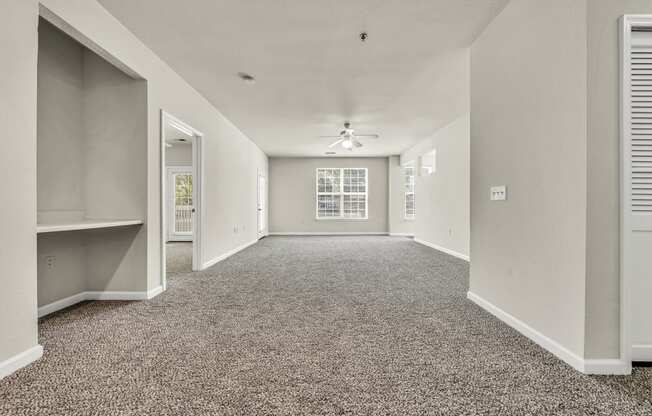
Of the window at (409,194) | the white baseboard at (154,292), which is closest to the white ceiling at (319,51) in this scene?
the white baseboard at (154,292)

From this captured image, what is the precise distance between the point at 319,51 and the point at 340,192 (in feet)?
24.0

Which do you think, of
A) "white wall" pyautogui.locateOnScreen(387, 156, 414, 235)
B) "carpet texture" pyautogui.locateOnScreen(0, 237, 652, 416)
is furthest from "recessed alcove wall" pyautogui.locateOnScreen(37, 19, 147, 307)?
"white wall" pyautogui.locateOnScreen(387, 156, 414, 235)

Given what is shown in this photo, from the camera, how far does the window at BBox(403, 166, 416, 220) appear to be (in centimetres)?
993

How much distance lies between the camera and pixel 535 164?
6.91 feet

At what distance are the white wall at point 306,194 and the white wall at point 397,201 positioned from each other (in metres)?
0.27

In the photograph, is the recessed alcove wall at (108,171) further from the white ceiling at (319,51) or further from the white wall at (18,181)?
the white wall at (18,181)

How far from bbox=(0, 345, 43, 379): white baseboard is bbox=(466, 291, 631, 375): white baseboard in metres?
3.08

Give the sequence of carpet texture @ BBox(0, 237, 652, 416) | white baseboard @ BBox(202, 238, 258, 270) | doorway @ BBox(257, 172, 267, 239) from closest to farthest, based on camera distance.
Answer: carpet texture @ BBox(0, 237, 652, 416)
white baseboard @ BBox(202, 238, 258, 270)
doorway @ BBox(257, 172, 267, 239)

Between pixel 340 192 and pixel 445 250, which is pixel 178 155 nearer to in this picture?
pixel 340 192

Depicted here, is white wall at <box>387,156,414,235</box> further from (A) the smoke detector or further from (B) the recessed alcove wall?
(B) the recessed alcove wall

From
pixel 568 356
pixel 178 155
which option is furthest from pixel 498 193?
pixel 178 155

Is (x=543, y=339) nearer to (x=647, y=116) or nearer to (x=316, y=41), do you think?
(x=647, y=116)

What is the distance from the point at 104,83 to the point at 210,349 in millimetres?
2797

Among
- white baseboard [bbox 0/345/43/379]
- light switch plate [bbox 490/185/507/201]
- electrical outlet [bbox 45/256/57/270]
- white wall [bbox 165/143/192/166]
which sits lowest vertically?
white baseboard [bbox 0/345/43/379]
